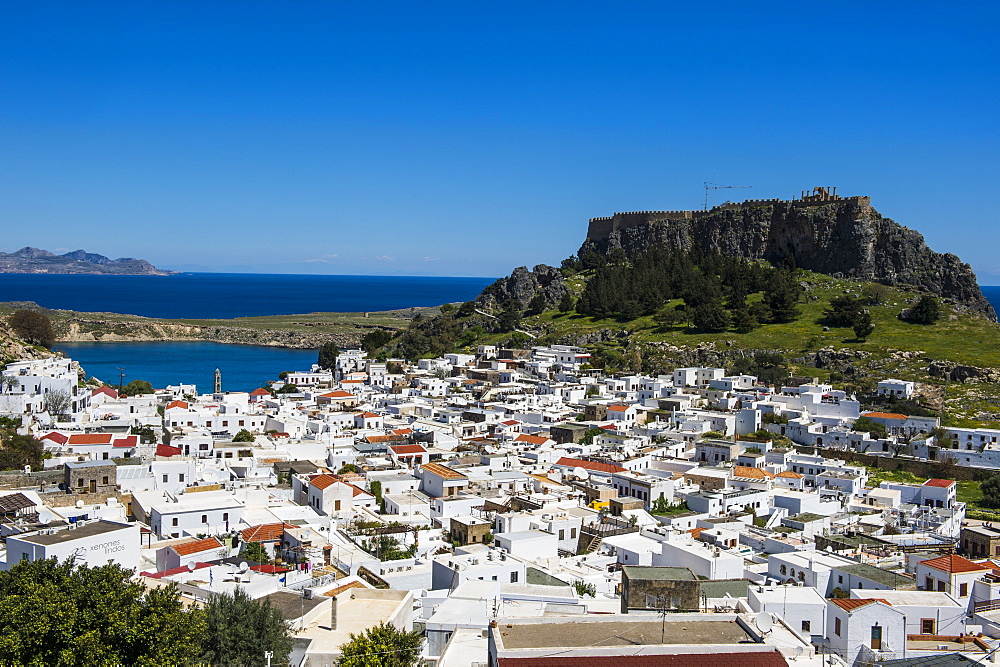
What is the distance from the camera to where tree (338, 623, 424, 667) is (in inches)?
336

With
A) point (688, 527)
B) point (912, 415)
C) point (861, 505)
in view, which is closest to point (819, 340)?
point (912, 415)

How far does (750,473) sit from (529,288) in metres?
38.0

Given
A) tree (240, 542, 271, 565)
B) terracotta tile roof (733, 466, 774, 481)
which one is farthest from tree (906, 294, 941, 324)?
tree (240, 542, 271, 565)

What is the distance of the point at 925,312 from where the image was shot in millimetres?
46531

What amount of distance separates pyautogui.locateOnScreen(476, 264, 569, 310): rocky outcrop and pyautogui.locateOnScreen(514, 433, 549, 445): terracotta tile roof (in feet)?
98.6

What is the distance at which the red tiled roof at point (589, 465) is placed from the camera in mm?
25375

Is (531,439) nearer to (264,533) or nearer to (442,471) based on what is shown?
(442,471)

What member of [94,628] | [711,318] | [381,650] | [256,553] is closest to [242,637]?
A: [94,628]

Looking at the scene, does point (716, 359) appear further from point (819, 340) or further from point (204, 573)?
point (204, 573)

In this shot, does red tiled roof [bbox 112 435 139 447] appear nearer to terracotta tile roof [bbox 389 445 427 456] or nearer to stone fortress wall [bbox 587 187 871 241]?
terracotta tile roof [bbox 389 445 427 456]

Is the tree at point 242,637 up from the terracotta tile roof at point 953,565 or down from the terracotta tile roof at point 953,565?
up

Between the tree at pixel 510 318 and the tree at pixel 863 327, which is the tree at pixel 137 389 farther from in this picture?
the tree at pixel 863 327

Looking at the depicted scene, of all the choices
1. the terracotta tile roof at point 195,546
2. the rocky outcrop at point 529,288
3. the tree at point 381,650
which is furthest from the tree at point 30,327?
the tree at point 381,650

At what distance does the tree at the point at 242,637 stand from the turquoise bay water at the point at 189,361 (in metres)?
39.9
